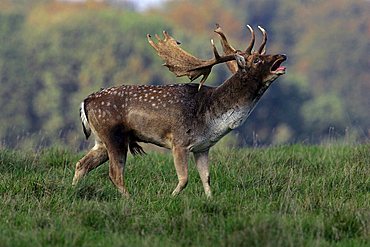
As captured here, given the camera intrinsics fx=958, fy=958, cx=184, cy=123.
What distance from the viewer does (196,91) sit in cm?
948

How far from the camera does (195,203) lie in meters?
7.94

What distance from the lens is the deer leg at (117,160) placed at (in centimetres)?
917

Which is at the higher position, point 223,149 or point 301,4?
point 301,4

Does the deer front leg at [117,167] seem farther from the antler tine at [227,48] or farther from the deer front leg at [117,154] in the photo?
the antler tine at [227,48]

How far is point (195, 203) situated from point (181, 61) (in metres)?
2.18

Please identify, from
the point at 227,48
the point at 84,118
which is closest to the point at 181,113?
the point at 227,48

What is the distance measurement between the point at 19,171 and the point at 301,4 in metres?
81.0

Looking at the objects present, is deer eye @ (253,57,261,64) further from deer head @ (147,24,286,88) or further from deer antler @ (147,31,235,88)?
deer antler @ (147,31,235,88)

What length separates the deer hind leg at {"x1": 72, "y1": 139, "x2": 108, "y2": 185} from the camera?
9.59m

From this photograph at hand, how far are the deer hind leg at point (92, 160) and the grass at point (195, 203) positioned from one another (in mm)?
189

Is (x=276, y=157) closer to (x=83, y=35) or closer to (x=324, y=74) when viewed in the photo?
(x=83, y=35)

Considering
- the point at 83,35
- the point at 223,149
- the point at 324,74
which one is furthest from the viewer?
the point at 324,74

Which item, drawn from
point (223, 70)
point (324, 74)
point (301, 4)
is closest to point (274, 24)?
point (301, 4)

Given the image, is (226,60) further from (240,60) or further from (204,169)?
(204,169)
